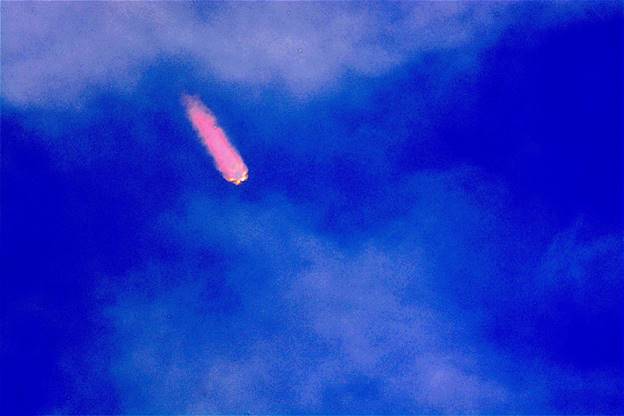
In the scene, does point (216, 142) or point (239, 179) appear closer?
point (216, 142)

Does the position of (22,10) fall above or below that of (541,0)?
below

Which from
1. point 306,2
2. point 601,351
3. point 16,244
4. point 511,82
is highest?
point 306,2

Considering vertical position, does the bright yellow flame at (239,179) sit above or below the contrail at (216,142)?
below

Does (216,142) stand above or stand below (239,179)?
above

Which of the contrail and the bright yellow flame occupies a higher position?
the contrail

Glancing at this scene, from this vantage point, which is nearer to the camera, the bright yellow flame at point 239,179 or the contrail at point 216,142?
the contrail at point 216,142

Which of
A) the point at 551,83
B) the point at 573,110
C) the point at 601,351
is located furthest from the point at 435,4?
the point at 601,351

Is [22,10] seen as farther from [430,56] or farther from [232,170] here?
[430,56]
